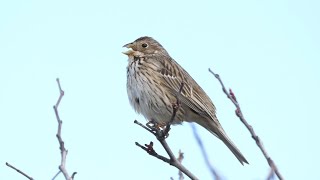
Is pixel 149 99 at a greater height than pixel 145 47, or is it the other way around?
pixel 145 47

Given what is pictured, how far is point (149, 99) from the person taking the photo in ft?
25.4

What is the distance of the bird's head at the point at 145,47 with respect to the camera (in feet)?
28.7

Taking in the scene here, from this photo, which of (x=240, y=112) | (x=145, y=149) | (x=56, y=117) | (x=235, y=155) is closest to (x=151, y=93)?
(x=235, y=155)

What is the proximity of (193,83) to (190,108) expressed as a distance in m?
0.67

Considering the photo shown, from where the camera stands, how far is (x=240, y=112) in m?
3.61

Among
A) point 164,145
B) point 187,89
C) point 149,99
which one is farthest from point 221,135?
point 164,145

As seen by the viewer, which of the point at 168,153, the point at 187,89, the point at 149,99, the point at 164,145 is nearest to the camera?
the point at 168,153

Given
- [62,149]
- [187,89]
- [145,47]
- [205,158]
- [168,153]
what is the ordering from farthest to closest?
[145,47], [187,89], [168,153], [62,149], [205,158]

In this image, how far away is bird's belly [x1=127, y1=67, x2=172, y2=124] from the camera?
305 inches

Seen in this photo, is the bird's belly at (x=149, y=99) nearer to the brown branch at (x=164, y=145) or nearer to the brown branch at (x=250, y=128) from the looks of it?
the brown branch at (x=164, y=145)

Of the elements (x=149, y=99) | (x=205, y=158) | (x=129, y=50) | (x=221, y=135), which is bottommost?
(x=205, y=158)

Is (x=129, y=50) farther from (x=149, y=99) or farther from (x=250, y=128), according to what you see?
(x=250, y=128)

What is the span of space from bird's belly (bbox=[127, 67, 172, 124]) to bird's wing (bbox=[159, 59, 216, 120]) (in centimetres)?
19

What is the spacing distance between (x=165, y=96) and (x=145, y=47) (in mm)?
1275
